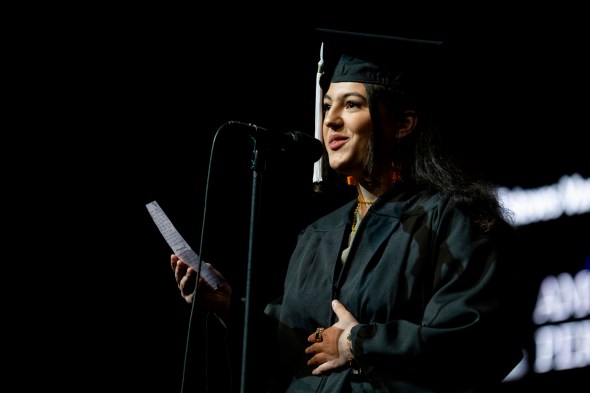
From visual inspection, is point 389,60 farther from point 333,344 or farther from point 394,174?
point 333,344

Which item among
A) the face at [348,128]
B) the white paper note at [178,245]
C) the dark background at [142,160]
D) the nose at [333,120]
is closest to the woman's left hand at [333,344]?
the white paper note at [178,245]

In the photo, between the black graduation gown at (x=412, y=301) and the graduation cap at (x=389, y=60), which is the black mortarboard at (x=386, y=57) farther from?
the black graduation gown at (x=412, y=301)

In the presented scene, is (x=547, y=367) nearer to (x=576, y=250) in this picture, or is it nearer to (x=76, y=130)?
(x=576, y=250)

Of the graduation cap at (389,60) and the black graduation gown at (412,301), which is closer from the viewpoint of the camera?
the black graduation gown at (412,301)

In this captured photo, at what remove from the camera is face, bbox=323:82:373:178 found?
2.16m

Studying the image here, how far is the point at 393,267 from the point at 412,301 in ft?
0.38

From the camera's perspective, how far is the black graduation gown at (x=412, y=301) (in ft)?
5.76

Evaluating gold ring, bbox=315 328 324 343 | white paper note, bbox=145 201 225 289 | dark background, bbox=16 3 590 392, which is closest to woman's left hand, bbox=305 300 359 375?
gold ring, bbox=315 328 324 343

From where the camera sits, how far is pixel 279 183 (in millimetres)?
3240

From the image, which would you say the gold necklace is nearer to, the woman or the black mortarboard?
the woman

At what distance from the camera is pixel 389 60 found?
220cm

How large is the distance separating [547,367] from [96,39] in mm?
3479

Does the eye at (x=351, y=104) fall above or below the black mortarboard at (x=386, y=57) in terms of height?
below

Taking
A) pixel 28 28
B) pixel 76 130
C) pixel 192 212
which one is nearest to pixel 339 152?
pixel 192 212
